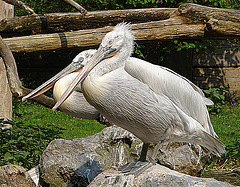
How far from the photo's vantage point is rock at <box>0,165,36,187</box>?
3.91 metres

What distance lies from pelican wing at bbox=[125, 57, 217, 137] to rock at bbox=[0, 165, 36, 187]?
5.40 ft

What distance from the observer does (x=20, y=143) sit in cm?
507

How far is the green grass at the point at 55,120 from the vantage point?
24.8 feet

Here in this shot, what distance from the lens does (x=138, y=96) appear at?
10.5 feet

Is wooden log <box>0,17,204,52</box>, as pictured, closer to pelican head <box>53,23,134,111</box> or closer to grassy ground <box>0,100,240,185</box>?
grassy ground <box>0,100,240,185</box>

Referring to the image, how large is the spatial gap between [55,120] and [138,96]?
5600 mm

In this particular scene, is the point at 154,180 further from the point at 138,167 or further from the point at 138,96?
the point at 138,96

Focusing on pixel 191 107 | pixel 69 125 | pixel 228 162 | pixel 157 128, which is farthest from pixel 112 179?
pixel 69 125

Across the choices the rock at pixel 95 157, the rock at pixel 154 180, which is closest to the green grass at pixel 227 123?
the rock at pixel 95 157

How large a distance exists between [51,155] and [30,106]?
551 cm

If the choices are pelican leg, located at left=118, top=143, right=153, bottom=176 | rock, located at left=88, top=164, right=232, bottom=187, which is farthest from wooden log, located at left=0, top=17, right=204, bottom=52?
rock, located at left=88, top=164, right=232, bottom=187

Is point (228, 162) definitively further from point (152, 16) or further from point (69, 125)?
A: point (69, 125)

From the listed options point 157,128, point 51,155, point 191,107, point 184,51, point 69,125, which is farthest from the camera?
point 184,51

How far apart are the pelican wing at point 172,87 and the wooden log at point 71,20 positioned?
2202 mm
